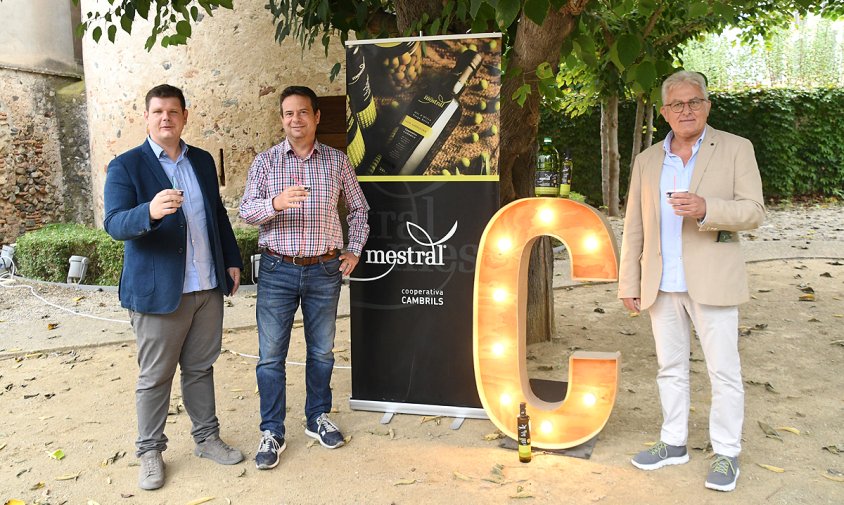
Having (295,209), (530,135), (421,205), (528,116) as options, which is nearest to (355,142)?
(421,205)

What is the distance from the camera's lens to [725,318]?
321cm

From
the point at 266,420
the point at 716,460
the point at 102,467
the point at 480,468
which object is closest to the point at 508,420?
the point at 480,468

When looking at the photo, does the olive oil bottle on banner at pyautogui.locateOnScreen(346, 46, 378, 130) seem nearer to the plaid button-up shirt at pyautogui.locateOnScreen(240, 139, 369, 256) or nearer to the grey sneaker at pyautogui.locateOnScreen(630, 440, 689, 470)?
the plaid button-up shirt at pyautogui.locateOnScreen(240, 139, 369, 256)

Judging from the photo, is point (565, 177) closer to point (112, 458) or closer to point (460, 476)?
point (460, 476)

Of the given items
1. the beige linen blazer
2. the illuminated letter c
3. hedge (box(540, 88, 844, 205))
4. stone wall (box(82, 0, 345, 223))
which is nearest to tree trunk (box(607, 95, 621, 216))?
hedge (box(540, 88, 844, 205))

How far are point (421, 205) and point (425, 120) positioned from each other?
50cm

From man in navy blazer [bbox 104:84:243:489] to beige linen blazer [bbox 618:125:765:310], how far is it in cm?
218

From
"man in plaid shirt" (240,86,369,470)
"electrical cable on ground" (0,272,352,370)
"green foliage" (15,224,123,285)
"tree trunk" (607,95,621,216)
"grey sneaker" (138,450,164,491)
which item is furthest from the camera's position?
"tree trunk" (607,95,621,216)

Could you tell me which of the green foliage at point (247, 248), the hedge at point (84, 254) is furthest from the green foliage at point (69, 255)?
the green foliage at point (247, 248)

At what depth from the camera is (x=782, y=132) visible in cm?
1600

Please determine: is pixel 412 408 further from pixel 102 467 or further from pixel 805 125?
pixel 805 125

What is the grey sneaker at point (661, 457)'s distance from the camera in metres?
3.47

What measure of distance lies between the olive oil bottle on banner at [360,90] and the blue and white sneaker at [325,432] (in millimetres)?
1745

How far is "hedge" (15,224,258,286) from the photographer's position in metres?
8.77
